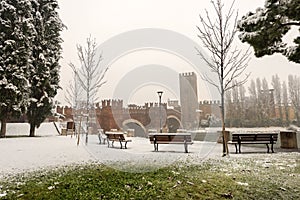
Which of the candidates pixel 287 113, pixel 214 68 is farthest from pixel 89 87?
pixel 287 113

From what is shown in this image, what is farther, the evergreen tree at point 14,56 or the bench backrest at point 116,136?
the evergreen tree at point 14,56

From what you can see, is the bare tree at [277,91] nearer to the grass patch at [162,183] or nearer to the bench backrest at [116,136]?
the bench backrest at [116,136]

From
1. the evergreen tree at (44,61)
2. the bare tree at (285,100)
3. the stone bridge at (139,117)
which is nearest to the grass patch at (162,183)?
the evergreen tree at (44,61)

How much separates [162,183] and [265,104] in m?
47.3

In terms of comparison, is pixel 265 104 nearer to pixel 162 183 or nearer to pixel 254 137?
pixel 254 137

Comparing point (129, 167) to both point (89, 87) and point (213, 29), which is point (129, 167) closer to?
point (213, 29)

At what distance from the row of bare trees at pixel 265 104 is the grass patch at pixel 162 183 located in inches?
1209

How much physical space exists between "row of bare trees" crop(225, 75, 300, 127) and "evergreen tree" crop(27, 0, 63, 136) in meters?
25.5

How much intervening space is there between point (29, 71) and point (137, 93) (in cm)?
1215

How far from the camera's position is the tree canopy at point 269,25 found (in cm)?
561

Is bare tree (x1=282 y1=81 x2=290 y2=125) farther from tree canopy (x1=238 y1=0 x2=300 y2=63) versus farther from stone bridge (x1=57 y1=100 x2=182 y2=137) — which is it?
tree canopy (x1=238 y1=0 x2=300 y2=63)

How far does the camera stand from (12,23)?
19.5m

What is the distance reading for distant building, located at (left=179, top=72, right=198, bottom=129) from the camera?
18031 mm

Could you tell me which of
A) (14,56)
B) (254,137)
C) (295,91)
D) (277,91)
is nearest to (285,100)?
(295,91)
